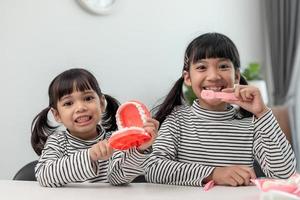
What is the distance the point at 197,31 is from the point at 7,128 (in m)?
1.61

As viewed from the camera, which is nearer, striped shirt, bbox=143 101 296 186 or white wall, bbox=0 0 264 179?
striped shirt, bbox=143 101 296 186

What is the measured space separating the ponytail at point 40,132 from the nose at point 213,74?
52 centimetres

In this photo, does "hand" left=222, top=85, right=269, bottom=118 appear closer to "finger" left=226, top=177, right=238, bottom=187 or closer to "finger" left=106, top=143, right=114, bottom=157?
"finger" left=226, top=177, right=238, bottom=187

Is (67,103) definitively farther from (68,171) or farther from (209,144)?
(209,144)

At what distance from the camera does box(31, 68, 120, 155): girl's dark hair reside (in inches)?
49.8

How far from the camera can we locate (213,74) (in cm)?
124

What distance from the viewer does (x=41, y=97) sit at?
95.1 inches

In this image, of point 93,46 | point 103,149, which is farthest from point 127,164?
point 93,46

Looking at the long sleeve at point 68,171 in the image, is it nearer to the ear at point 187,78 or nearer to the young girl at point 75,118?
the young girl at point 75,118

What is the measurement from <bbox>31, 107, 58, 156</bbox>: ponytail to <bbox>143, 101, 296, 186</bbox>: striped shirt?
0.38 metres

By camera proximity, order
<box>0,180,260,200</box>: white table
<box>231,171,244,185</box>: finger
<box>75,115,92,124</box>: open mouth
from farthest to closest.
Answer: <box>75,115,92,124</box>: open mouth → <box>231,171,244,185</box>: finger → <box>0,180,260,200</box>: white table

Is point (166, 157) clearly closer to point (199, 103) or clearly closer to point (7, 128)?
point (199, 103)

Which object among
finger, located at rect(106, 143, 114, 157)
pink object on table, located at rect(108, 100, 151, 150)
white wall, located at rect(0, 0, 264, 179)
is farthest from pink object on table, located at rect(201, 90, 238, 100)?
white wall, located at rect(0, 0, 264, 179)

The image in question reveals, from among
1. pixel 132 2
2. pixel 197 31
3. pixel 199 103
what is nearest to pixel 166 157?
pixel 199 103
